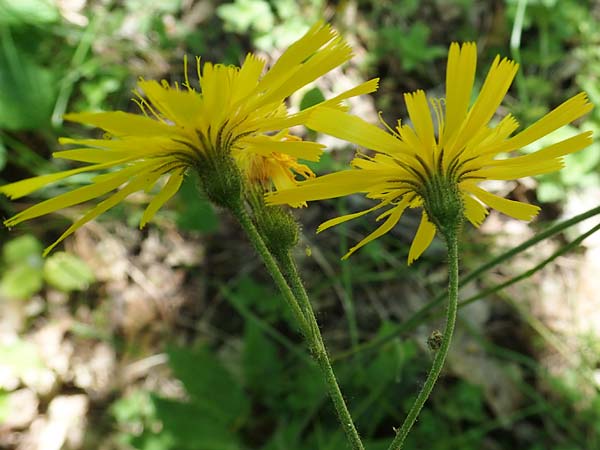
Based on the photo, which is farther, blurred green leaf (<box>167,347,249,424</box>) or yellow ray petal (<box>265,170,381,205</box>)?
blurred green leaf (<box>167,347,249,424</box>)

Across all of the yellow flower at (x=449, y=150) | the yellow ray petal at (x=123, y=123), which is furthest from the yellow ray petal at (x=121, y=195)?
the yellow flower at (x=449, y=150)

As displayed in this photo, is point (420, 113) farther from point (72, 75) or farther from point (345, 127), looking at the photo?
point (72, 75)

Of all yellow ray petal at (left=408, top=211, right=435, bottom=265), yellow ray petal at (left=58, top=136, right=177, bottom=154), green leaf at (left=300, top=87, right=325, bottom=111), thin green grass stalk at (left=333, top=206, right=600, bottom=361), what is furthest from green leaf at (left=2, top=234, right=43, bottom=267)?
yellow ray petal at (left=408, top=211, right=435, bottom=265)

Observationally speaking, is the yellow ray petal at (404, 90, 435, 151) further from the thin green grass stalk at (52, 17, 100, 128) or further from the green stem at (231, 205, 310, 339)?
the thin green grass stalk at (52, 17, 100, 128)

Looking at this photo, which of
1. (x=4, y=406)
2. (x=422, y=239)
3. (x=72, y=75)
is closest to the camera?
(x=422, y=239)

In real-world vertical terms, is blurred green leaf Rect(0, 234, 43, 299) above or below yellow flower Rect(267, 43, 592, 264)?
above

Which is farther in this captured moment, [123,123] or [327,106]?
[327,106]

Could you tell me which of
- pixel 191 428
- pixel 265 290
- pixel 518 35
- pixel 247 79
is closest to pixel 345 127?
pixel 247 79
